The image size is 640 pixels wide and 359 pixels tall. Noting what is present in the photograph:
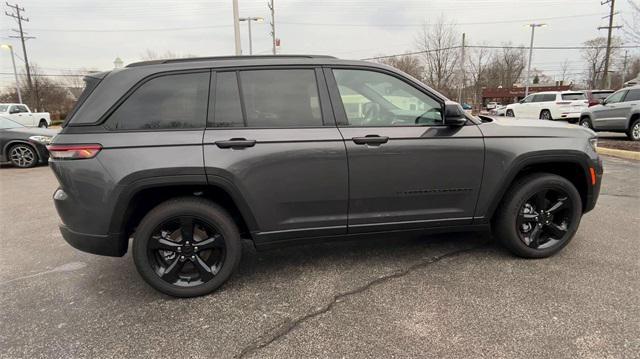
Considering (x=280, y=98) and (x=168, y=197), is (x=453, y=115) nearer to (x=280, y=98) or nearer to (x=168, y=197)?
(x=280, y=98)

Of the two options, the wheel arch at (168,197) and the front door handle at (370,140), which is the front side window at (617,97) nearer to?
the front door handle at (370,140)

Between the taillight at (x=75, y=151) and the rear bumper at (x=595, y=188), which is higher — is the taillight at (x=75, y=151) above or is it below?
above

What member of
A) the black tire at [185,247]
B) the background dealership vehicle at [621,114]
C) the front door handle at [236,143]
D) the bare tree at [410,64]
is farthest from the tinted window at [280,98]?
the bare tree at [410,64]

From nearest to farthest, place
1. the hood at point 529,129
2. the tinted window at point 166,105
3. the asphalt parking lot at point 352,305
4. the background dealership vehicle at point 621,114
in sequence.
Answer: the asphalt parking lot at point 352,305 → the tinted window at point 166,105 → the hood at point 529,129 → the background dealership vehicle at point 621,114

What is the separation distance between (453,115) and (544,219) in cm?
136

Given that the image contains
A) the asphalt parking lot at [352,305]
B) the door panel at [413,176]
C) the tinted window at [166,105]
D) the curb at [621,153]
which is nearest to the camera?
the asphalt parking lot at [352,305]

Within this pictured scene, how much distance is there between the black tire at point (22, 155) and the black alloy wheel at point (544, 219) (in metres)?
10.7

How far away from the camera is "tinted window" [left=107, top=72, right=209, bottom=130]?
2.72 metres

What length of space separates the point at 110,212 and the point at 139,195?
0.23 metres

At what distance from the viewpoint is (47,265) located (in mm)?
3582

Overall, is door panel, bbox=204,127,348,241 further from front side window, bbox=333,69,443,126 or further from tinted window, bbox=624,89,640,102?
tinted window, bbox=624,89,640,102

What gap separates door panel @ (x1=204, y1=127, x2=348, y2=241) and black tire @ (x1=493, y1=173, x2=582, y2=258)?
152cm

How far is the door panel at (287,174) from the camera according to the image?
9.07 ft

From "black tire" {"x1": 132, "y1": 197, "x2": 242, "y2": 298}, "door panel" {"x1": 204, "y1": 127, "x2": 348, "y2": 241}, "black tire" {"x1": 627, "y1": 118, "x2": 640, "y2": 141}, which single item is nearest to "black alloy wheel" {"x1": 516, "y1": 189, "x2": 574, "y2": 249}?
"door panel" {"x1": 204, "y1": 127, "x2": 348, "y2": 241}
